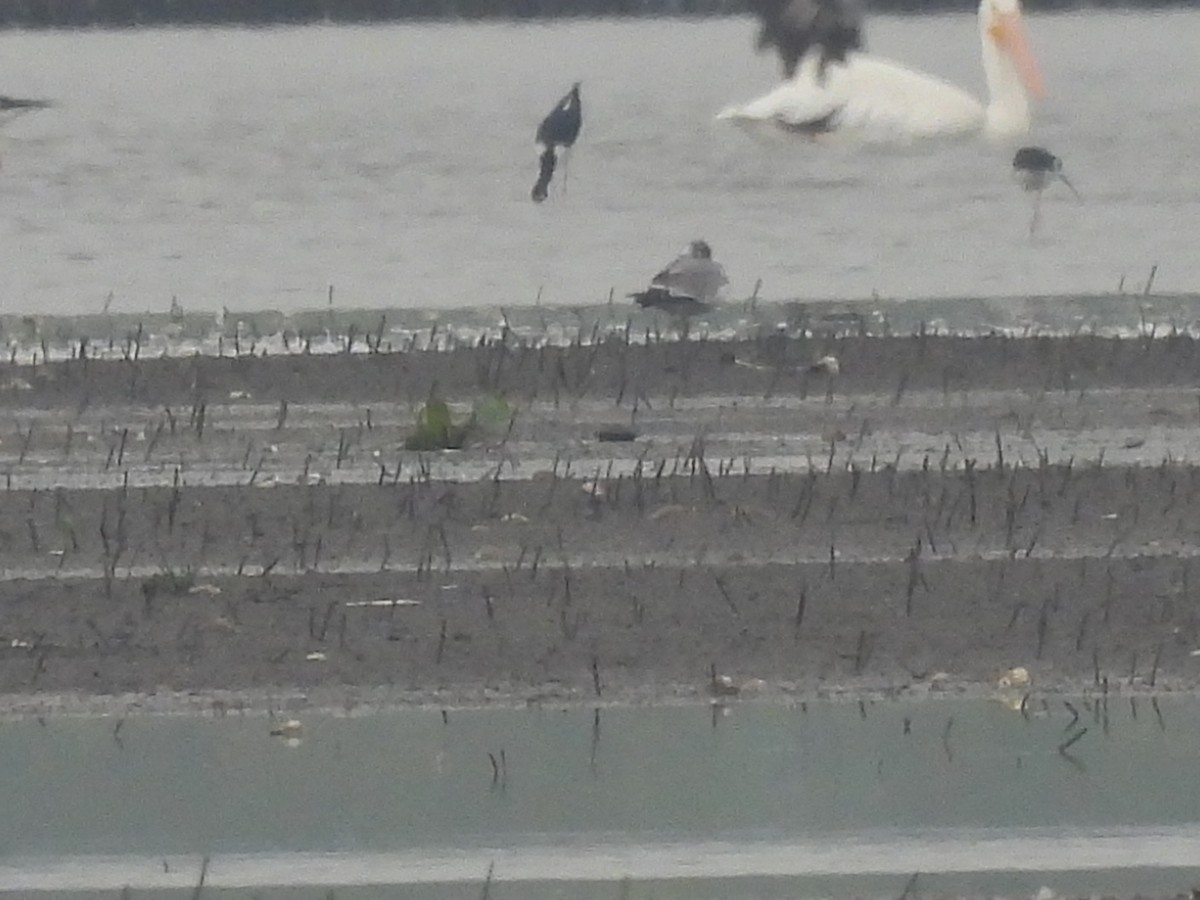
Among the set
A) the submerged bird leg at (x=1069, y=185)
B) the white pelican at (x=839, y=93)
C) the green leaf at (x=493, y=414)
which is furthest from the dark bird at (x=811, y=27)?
the green leaf at (x=493, y=414)

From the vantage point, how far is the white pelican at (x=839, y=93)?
1858 cm

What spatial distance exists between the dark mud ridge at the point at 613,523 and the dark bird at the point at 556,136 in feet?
23.9

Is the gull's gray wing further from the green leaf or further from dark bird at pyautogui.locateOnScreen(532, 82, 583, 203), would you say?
dark bird at pyautogui.locateOnScreen(532, 82, 583, 203)

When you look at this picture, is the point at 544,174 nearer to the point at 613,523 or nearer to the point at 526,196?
the point at 526,196

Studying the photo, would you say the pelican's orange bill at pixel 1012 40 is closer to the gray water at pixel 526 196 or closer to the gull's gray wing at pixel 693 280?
the gray water at pixel 526 196

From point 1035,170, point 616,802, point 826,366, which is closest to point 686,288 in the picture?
point 826,366

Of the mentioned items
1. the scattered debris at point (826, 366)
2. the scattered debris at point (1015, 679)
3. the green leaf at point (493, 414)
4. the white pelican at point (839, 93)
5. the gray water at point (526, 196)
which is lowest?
the gray water at point (526, 196)

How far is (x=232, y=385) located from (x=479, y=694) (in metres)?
4.90

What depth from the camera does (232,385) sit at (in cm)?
1142

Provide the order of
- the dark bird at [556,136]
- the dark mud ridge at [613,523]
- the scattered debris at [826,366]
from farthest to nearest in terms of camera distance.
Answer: the dark bird at [556,136] → the scattered debris at [826,366] → the dark mud ridge at [613,523]

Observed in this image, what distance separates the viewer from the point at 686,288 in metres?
13.2

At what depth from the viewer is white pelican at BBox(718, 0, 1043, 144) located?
61.0 feet

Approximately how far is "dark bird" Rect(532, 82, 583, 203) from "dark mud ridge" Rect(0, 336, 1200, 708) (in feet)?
23.9

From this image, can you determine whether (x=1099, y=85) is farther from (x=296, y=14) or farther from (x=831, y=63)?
(x=296, y=14)
